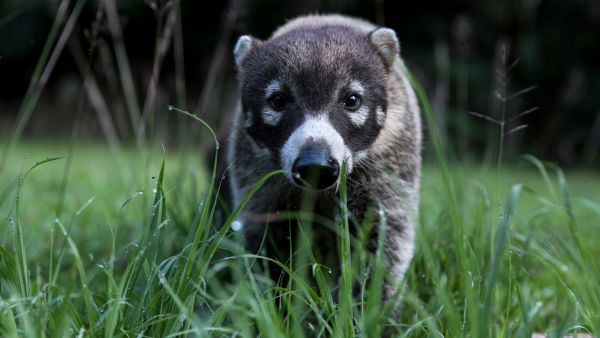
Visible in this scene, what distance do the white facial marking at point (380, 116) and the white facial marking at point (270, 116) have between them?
1.48ft

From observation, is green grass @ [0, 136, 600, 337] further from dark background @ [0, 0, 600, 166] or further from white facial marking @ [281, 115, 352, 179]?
dark background @ [0, 0, 600, 166]

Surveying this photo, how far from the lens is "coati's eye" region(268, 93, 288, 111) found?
9.54 ft

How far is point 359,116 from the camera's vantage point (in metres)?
2.92

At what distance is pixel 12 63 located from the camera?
45.8 ft

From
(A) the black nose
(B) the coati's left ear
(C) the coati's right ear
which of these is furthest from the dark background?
(A) the black nose

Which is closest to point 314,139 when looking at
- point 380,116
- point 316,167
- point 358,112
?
point 316,167

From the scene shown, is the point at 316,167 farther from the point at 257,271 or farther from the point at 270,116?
the point at 257,271

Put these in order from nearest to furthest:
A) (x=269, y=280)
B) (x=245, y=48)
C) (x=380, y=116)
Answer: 1. (x=269, y=280)
2. (x=380, y=116)
3. (x=245, y=48)

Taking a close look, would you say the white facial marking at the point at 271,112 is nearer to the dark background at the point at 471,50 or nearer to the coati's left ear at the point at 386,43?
the coati's left ear at the point at 386,43

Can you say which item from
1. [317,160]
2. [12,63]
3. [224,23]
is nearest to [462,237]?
[317,160]

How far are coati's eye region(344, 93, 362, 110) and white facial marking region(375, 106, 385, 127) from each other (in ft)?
0.44

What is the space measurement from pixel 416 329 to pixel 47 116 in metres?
11.8

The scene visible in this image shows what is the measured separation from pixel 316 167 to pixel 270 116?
0.60 metres

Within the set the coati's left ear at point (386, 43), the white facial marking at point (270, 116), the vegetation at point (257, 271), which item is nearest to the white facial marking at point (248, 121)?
the white facial marking at point (270, 116)
